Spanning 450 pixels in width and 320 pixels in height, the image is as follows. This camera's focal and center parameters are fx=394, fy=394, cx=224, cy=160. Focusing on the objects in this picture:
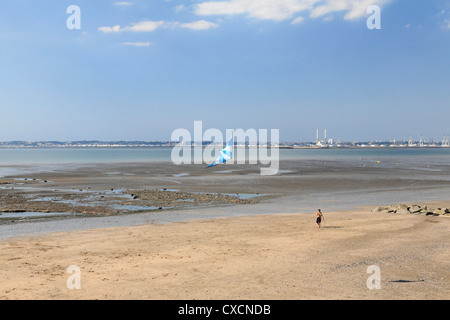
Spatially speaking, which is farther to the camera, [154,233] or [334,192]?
[334,192]

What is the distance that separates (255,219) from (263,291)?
15161 millimetres

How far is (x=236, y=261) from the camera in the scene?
17562mm

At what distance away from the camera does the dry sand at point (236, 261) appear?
1378cm

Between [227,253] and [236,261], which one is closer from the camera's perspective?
[236,261]

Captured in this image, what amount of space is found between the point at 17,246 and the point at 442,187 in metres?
50.2

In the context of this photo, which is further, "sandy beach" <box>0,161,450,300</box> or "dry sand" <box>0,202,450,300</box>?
"sandy beach" <box>0,161,450,300</box>

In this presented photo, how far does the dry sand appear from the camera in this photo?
13781mm

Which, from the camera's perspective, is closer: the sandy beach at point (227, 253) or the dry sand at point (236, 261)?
the dry sand at point (236, 261)

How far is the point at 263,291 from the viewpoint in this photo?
13711 mm

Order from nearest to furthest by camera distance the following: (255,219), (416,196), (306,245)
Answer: (306,245) < (255,219) < (416,196)
